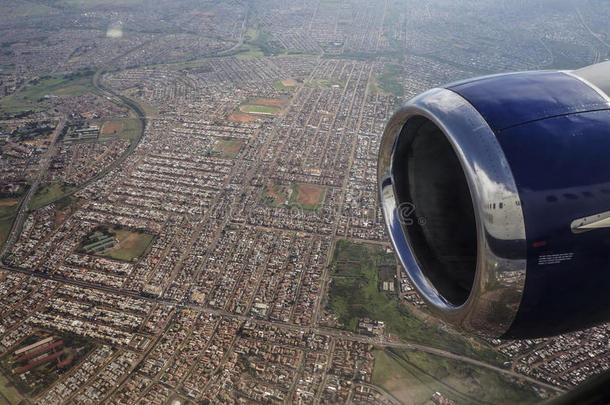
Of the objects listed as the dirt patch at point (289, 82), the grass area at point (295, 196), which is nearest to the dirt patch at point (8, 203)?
the grass area at point (295, 196)

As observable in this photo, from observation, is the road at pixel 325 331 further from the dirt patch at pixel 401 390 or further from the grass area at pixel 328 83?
the grass area at pixel 328 83

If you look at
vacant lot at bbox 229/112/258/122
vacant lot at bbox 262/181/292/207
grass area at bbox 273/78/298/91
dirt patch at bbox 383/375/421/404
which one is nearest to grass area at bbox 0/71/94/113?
vacant lot at bbox 229/112/258/122

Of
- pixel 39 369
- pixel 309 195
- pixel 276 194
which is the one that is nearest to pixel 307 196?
pixel 309 195

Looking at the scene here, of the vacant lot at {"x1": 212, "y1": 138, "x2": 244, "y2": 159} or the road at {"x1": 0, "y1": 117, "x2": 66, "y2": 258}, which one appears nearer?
the road at {"x1": 0, "y1": 117, "x2": 66, "y2": 258}

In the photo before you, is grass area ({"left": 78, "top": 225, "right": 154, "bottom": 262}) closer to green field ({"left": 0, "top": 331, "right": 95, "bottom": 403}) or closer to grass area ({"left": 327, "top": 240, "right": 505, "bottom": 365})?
green field ({"left": 0, "top": 331, "right": 95, "bottom": 403})

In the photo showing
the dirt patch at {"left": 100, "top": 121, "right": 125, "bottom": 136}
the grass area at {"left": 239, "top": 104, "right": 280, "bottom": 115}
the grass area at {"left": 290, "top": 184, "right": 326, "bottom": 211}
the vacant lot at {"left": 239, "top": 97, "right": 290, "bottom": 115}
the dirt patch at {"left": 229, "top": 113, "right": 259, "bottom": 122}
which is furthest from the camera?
the vacant lot at {"left": 239, "top": 97, "right": 290, "bottom": 115}

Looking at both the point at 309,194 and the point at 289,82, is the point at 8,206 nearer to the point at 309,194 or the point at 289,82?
the point at 309,194

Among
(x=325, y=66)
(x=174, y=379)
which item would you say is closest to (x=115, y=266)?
(x=174, y=379)

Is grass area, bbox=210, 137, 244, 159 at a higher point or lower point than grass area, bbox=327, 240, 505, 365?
higher
